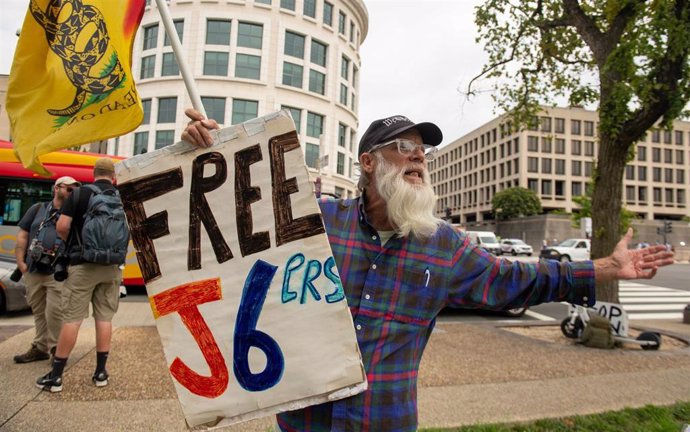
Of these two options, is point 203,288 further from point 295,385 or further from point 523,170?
point 523,170

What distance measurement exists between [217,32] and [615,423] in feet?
141

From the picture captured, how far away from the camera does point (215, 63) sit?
3991cm

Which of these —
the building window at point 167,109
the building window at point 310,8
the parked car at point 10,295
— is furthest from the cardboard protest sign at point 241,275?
the building window at point 310,8

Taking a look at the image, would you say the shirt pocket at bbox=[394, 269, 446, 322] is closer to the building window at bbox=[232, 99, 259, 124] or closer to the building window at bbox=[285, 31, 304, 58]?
the building window at bbox=[232, 99, 259, 124]

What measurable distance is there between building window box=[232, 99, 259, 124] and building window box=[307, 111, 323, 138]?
4.91 meters

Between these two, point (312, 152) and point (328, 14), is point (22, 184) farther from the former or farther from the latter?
point (328, 14)

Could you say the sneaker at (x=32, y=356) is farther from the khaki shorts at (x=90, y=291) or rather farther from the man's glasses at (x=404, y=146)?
the man's glasses at (x=404, y=146)

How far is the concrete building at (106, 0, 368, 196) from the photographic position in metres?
39.2

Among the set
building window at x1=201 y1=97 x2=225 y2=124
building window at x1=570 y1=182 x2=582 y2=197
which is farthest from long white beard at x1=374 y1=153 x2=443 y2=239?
building window at x1=570 y1=182 x2=582 y2=197

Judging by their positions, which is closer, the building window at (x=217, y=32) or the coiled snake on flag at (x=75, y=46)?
the coiled snake on flag at (x=75, y=46)

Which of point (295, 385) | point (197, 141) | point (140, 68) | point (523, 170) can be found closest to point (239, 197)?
point (197, 141)

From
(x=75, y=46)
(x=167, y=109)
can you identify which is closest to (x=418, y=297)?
(x=75, y=46)

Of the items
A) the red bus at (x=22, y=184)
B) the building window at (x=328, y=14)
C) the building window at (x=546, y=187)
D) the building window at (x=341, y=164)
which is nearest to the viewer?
the red bus at (x=22, y=184)

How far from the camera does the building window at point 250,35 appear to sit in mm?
40375
